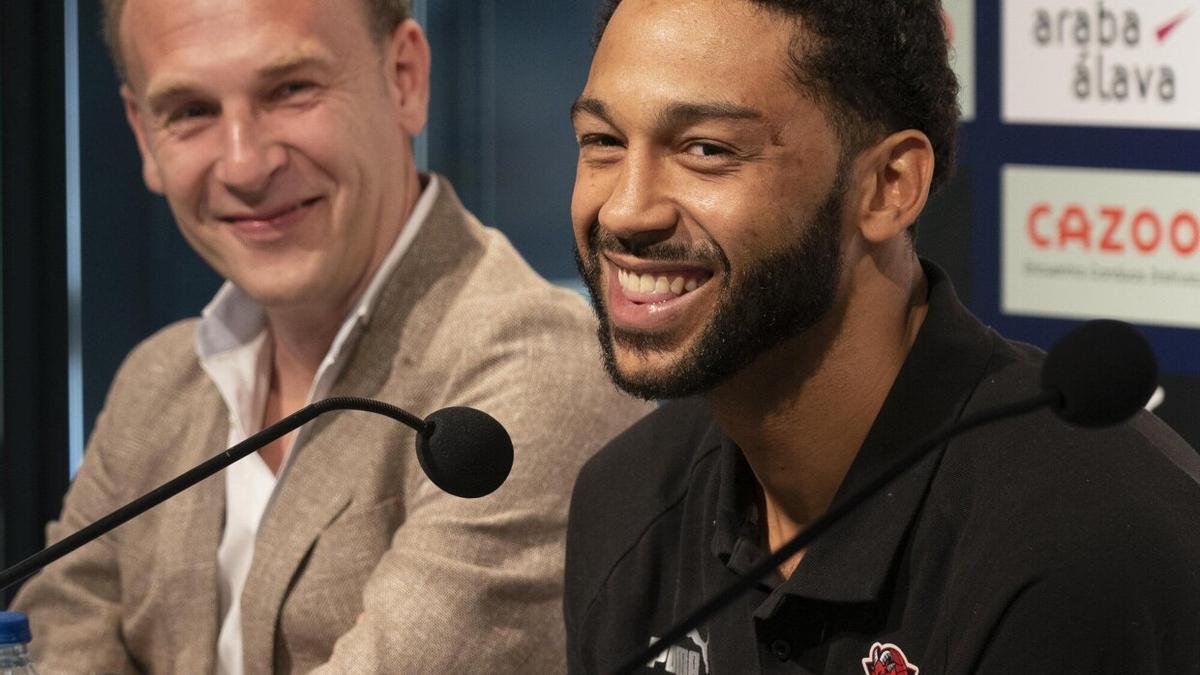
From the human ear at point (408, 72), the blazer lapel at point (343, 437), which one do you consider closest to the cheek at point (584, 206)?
the blazer lapel at point (343, 437)

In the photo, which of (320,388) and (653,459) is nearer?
(653,459)

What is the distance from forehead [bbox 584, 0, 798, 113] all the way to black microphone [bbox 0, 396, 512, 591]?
334 millimetres

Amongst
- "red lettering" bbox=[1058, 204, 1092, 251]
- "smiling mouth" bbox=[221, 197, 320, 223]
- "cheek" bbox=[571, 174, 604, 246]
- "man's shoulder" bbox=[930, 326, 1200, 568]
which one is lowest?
"man's shoulder" bbox=[930, 326, 1200, 568]

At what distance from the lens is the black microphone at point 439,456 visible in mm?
1224

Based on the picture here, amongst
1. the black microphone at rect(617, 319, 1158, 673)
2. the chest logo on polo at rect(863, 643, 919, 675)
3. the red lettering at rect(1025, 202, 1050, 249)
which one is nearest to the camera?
the black microphone at rect(617, 319, 1158, 673)

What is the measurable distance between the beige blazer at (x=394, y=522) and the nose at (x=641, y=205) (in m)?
0.49

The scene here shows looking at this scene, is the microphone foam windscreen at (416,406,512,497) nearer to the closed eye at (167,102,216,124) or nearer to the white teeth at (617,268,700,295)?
the white teeth at (617,268,700,295)

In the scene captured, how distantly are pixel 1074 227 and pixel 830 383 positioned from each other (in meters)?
1.10

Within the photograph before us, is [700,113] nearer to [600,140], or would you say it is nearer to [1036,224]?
[600,140]

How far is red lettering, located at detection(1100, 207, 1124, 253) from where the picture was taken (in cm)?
240

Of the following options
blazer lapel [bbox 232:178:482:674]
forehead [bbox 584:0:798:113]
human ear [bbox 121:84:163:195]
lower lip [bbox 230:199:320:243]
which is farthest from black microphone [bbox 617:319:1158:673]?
human ear [bbox 121:84:163:195]

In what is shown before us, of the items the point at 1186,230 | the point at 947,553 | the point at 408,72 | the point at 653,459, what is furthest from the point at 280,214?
the point at 1186,230

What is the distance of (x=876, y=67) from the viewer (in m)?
1.45

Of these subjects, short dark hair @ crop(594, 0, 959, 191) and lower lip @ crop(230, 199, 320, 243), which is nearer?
short dark hair @ crop(594, 0, 959, 191)
